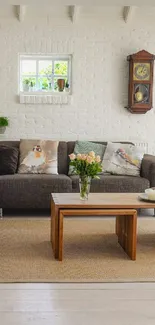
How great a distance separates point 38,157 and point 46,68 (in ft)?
4.60

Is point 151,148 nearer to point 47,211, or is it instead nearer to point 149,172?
point 149,172

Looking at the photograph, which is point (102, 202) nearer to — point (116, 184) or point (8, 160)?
point (116, 184)

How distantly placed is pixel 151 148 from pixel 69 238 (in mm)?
2417

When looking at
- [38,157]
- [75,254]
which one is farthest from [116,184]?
Answer: [75,254]

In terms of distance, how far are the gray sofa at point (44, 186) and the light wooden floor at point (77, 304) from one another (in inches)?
85.6

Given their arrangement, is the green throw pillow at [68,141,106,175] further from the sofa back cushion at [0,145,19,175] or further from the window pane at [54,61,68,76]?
the window pane at [54,61,68,76]

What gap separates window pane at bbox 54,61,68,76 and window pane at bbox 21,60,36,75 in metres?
0.29

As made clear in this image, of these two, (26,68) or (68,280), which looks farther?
(26,68)

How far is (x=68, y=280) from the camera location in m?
3.38

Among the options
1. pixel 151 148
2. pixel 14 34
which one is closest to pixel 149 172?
pixel 151 148

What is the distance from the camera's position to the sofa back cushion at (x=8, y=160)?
5629mm

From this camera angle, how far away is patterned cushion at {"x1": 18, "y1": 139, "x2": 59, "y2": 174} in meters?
5.71

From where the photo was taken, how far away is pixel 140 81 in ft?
20.7

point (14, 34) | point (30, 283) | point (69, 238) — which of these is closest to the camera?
point (30, 283)
